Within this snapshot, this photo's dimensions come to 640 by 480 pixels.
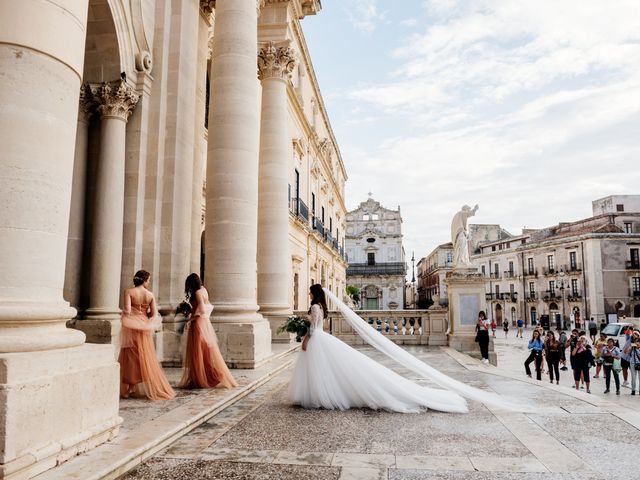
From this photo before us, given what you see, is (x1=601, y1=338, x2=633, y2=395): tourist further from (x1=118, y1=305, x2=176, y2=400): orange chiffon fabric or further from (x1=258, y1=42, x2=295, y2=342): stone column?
(x1=118, y1=305, x2=176, y2=400): orange chiffon fabric

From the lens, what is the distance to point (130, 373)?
641cm

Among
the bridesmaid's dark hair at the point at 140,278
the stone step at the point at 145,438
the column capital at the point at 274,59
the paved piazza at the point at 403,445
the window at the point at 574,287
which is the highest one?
the column capital at the point at 274,59

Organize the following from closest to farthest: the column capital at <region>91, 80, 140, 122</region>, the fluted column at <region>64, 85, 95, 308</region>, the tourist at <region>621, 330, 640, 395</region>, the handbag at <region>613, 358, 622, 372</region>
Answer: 1. the fluted column at <region>64, 85, 95, 308</region>
2. the column capital at <region>91, 80, 140, 122</region>
3. the tourist at <region>621, 330, 640, 395</region>
4. the handbag at <region>613, 358, 622, 372</region>

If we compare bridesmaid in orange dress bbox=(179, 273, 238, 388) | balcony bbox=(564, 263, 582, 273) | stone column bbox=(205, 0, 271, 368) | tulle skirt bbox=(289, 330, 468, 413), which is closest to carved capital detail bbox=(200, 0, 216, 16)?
stone column bbox=(205, 0, 271, 368)

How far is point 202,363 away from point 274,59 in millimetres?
10228

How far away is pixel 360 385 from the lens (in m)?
6.38

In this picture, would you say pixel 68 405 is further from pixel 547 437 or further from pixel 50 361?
pixel 547 437

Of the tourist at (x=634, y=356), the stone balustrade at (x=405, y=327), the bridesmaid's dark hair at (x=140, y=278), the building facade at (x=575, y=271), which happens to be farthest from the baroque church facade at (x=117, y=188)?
the building facade at (x=575, y=271)

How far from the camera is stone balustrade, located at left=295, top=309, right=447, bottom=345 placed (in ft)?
55.0

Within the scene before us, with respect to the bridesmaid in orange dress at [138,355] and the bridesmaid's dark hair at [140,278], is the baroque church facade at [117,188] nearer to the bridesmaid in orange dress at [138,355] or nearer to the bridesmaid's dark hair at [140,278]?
the bridesmaid in orange dress at [138,355]

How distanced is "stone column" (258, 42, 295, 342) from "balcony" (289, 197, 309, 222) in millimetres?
7182

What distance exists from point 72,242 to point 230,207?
9.12ft

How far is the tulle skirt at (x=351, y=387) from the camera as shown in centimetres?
629

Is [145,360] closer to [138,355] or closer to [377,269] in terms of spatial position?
[138,355]
